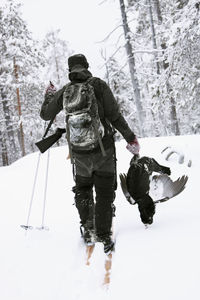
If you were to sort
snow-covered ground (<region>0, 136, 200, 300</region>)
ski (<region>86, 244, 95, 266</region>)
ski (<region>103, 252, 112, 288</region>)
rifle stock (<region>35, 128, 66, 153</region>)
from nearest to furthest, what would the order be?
snow-covered ground (<region>0, 136, 200, 300</region>) < ski (<region>103, 252, 112, 288</region>) < ski (<region>86, 244, 95, 266</region>) < rifle stock (<region>35, 128, 66, 153</region>)

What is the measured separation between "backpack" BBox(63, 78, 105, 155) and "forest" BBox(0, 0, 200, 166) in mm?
4524

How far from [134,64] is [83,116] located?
14.4 metres

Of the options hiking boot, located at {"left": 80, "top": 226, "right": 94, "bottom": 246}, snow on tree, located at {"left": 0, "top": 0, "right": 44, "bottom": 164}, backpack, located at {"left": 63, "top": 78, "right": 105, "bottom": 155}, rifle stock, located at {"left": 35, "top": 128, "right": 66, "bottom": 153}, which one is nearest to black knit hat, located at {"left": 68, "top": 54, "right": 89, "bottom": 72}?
backpack, located at {"left": 63, "top": 78, "right": 105, "bottom": 155}

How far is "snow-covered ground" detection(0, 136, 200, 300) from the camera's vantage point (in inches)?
88.4

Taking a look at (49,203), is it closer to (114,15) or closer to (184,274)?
(184,274)

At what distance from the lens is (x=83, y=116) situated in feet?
9.87

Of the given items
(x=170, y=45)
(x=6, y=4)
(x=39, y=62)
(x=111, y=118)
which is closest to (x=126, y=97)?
(x=39, y=62)

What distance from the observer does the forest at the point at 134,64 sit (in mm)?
7633

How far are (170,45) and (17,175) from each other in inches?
239

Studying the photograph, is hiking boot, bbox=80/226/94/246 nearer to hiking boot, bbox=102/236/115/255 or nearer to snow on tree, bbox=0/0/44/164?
hiking boot, bbox=102/236/115/255

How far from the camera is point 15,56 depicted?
19.1 m

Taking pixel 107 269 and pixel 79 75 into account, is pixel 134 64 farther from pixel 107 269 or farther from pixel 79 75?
pixel 107 269

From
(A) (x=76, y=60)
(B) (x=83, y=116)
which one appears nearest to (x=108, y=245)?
(B) (x=83, y=116)

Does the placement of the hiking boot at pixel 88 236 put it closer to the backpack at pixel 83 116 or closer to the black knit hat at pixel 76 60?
the backpack at pixel 83 116
